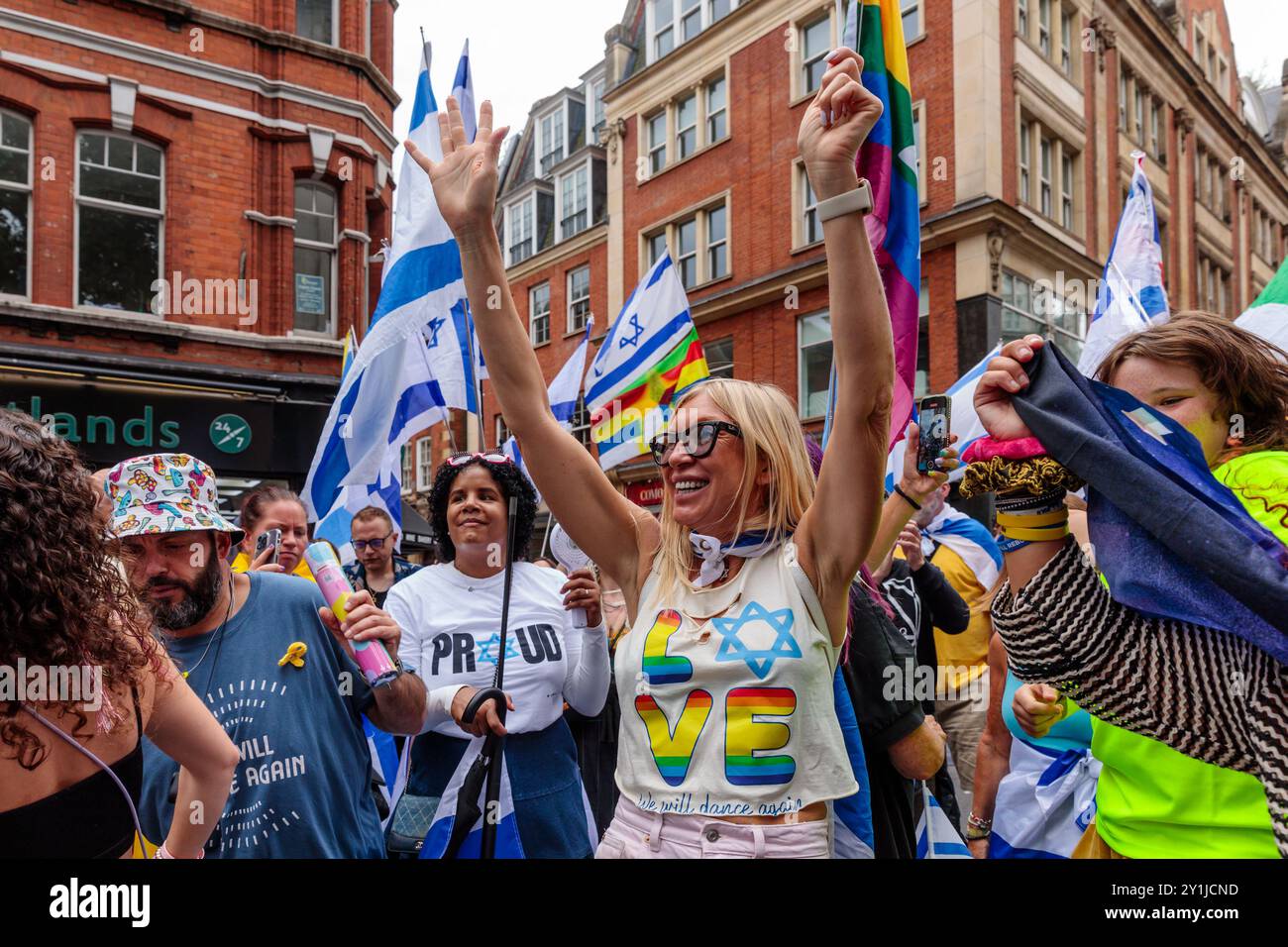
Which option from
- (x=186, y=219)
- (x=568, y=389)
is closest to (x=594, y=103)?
(x=186, y=219)

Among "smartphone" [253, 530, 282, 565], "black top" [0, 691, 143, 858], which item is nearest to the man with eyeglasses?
"smartphone" [253, 530, 282, 565]

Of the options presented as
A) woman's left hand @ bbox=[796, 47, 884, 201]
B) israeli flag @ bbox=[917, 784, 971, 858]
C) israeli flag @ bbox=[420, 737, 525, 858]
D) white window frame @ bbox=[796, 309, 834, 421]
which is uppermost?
white window frame @ bbox=[796, 309, 834, 421]

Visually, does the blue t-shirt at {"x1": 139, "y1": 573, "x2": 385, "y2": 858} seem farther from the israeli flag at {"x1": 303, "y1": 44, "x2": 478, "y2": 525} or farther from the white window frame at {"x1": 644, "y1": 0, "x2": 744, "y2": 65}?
the white window frame at {"x1": 644, "y1": 0, "x2": 744, "y2": 65}

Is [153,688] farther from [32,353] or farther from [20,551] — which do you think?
[32,353]

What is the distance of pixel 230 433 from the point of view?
37.0 ft

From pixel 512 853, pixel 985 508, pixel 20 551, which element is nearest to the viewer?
pixel 20 551

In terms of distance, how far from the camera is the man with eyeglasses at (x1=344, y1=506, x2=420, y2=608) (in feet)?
18.0

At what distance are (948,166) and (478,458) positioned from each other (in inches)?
556

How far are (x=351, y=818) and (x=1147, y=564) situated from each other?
2230 millimetres

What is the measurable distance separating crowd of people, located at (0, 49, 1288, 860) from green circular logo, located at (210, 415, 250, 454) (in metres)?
8.96

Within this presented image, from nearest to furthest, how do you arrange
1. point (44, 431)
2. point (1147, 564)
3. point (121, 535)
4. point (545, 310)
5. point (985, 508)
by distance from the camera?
point (1147, 564) < point (44, 431) < point (121, 535) < point (985, 508) < point (545, 310)

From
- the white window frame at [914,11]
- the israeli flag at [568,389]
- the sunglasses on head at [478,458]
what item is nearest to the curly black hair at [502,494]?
the sunglasses on head at [478,458]

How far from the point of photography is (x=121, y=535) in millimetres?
2576

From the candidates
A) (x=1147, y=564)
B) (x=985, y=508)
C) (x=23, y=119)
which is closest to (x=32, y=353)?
(x=23, y=119)
